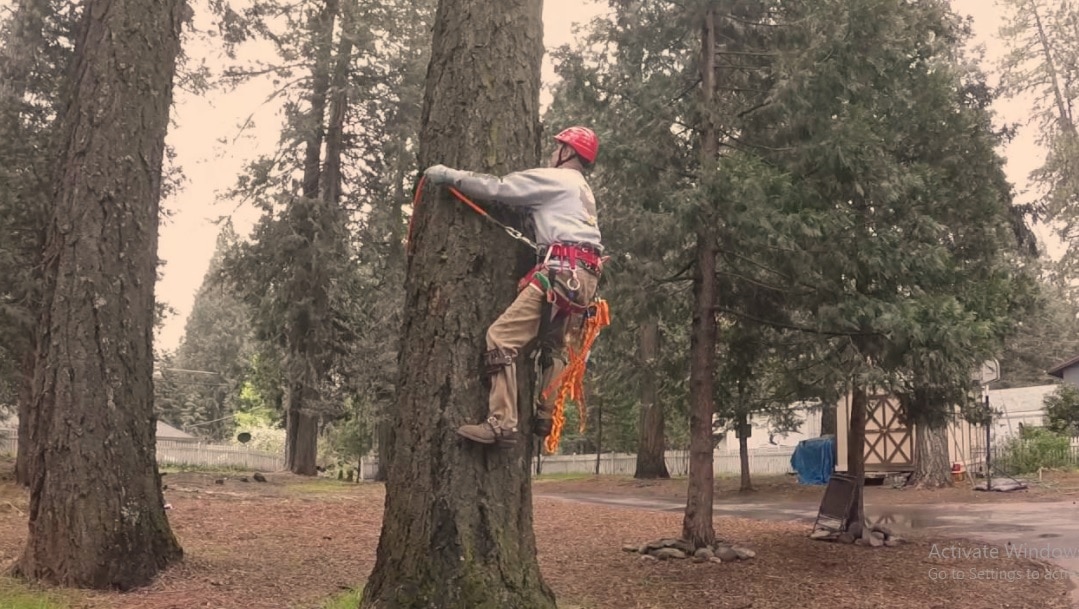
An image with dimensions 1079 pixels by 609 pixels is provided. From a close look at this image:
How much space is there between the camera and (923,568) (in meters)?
8.95

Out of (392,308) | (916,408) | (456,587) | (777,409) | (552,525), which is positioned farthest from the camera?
(392,308)

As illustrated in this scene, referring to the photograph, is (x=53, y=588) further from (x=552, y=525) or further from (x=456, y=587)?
(x=552, y=525)

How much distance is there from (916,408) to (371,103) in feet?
50.3

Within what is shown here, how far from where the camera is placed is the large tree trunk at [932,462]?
19484 millimetres

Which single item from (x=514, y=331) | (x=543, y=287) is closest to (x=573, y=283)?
(x=543, y=287)

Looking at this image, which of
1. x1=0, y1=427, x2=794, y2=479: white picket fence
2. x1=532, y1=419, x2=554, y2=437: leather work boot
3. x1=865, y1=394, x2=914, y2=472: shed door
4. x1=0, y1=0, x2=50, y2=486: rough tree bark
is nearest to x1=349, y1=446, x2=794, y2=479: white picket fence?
x1=0, y1=427, x2=794, y2=479: white picket fence

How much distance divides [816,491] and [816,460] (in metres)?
3.42

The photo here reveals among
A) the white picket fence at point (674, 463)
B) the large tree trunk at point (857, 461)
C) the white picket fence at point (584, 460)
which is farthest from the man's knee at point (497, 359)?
the white picket fence at point (584, 460)

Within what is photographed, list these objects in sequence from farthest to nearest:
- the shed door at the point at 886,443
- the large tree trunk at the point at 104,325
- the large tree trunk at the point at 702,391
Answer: the shed door at the point at 886,443 → the large tree trunk at the point at 702,391 → the large tree trunk at the point at 104,325

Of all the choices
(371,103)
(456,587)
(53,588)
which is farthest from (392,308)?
(456,587)

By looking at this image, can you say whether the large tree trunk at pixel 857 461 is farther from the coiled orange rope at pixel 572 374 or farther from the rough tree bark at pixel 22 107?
the rough tree bark at pixel 22 107

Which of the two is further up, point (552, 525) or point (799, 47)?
point (799, 47)

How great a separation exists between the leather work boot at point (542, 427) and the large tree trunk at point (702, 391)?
15.8ft

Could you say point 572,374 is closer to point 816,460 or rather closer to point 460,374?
point 460,374
